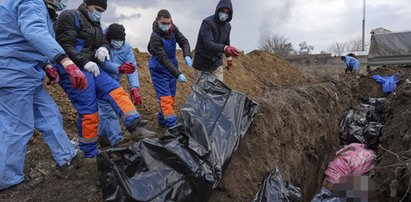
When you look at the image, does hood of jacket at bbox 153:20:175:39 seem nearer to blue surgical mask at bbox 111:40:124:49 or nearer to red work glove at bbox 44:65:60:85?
blue surgical mask at bbox 111:40:124:49

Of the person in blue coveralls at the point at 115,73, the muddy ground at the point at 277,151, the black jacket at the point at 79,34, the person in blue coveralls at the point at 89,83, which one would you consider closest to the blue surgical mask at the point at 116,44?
the person in blue coveralls at the point at 115,73

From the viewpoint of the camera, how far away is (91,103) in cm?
326

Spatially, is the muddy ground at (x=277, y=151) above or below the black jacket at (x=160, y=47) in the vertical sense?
below

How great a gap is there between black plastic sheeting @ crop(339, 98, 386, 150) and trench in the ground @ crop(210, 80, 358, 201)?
0.31m

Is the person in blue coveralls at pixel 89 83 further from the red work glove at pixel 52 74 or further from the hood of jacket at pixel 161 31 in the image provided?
the hood of jacket at pixel 161 31

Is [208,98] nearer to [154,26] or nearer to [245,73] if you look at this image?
[154,26]

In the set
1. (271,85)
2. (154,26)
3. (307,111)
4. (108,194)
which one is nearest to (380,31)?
(271,85)

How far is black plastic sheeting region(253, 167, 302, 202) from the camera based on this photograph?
2982 mm

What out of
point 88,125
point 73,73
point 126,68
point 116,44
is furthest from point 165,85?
point 73,73

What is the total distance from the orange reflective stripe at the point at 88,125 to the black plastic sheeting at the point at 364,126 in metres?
3.30

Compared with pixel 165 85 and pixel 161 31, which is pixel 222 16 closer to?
pixel 161 31

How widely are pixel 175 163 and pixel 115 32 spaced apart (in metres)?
2.35

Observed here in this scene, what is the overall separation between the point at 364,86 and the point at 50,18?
28.1 feet

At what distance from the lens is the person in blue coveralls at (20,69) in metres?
2.74
